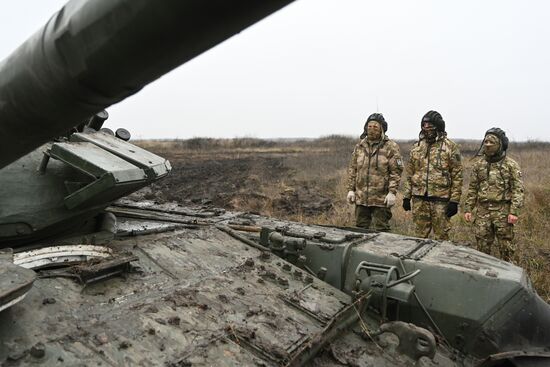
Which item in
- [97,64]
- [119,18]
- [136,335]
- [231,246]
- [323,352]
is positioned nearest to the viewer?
[119,18]

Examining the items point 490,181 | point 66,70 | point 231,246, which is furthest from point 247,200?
point 66,70

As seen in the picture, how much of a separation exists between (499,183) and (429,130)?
109cm

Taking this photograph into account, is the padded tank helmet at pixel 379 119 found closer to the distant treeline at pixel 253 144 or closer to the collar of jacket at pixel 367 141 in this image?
the collar of jacket at pixel 367 141

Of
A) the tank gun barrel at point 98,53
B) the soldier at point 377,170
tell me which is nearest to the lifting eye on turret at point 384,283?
the tank gun barrel at point 98,53

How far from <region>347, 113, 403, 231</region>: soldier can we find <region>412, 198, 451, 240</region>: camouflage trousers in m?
0.42

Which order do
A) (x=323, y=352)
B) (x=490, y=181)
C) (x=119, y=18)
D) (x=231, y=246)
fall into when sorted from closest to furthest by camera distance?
(x=119, y=18), (x=323, y=352), (x=231, y=246), (x=490, y=181)

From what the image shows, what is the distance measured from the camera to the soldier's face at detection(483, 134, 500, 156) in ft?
20.3

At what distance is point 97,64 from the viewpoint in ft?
→ 3.78

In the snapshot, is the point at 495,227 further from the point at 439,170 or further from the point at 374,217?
the point at 374,217

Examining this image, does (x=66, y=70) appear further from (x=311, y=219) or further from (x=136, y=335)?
(x=311, y=219)

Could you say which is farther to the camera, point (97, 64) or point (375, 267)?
point (375, 267)

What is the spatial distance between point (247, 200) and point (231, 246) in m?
8.37

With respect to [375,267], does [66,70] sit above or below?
above

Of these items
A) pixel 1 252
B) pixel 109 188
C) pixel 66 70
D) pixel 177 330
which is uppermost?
pixel 66 70
